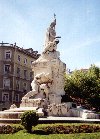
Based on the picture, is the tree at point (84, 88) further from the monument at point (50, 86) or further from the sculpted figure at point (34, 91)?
the sculpted figure at point (34, 91)

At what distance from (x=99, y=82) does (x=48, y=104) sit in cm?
1540

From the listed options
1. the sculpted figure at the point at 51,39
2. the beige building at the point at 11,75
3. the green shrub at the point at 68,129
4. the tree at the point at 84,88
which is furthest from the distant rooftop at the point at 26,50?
the green shrub at the point at 68,129

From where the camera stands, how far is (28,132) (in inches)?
512

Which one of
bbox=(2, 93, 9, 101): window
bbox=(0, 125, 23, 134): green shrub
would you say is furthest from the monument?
bbox=(2, 93, 9, 101): window

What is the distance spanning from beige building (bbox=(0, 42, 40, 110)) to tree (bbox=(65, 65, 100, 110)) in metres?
16.0

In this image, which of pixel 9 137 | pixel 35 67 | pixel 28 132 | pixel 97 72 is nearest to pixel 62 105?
pixel 35 67

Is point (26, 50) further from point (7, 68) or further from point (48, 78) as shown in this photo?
point (48, 78)

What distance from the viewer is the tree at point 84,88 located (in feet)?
111

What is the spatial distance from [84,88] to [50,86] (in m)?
13.3

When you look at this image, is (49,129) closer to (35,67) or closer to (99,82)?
(35,67)

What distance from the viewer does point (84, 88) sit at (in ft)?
115

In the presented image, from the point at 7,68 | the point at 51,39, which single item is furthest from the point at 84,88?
the point at 7,68

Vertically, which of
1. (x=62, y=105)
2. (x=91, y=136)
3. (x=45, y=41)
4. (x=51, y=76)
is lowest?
(x=91, y=136)

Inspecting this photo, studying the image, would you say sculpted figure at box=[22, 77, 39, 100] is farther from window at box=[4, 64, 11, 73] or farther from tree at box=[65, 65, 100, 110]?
window at box=[4, 64, 11, 73]
